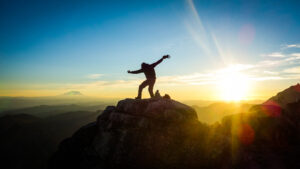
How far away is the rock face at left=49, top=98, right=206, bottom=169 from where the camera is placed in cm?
1276

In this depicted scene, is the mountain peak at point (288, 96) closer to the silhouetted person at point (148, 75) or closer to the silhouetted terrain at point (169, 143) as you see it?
the silhouetted terrain at point (169, 143)

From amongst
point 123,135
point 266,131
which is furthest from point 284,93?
point 123,135

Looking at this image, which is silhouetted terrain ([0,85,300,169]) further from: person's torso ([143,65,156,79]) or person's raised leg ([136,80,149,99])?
person's torso ([143,65,156,79])

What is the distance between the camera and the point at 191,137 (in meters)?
13.4

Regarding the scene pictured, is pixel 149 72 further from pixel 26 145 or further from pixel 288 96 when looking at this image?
pixel 26 145

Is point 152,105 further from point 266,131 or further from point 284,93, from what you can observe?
point 284,93

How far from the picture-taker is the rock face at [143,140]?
41.9ft

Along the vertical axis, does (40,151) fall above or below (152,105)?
below

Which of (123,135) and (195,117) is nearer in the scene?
(123,135)

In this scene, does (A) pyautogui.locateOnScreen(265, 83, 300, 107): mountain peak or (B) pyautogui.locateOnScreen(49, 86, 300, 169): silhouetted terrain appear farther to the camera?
(A) pyautogui.locateOnScreen(265, 83, 300, 107): mountain peak

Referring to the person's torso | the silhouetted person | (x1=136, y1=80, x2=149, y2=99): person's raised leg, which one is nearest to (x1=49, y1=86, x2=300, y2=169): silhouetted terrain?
(x1=136, y1=80, x2=149, y2=99): person's raised leg

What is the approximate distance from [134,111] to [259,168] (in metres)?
11.2

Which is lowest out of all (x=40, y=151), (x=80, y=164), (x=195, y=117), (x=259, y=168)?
(x=40, y=151)

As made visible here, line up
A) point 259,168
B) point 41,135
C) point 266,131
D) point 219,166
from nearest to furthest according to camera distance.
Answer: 1. point 259,168
2. point 219,166
3. point 266,131
4. point 41,135
